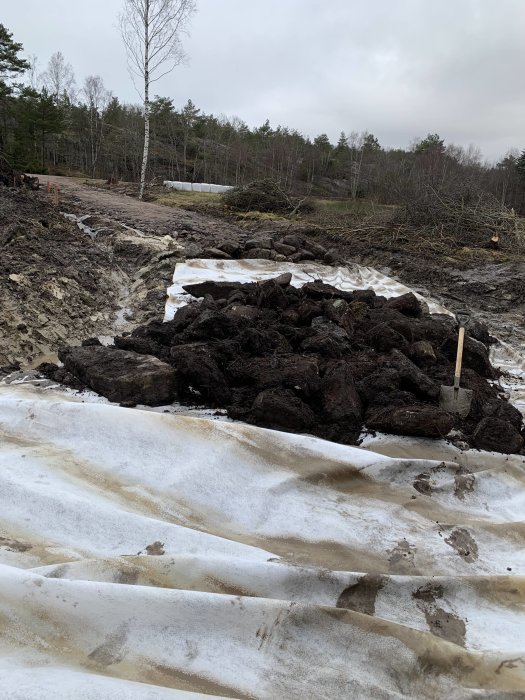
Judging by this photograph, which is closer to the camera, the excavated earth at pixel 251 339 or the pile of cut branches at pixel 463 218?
the excavated earth at pixel 251 339

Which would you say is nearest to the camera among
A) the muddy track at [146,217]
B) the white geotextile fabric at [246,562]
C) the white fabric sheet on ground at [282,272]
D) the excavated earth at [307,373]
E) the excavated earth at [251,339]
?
the white geotextile fabric at [246,562]

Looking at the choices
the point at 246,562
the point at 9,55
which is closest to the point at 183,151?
the point at 9,55

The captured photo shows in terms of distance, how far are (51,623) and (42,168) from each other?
32.6 meters

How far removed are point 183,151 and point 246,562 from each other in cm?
4585

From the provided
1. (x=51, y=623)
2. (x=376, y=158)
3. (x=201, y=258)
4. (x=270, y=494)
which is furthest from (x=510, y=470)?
(x=376, y=158)

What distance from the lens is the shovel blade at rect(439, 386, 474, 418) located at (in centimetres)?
363

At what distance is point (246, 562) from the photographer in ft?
6.29

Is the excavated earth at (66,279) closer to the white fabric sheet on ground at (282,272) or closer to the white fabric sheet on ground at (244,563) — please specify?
the white fabric sheet on ground at (282,272)

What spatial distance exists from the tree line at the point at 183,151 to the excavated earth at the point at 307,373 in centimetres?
3145

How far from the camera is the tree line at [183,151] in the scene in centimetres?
3372

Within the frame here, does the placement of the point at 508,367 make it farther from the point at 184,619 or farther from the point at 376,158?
the point at 376,158

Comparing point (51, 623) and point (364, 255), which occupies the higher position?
point (364, 255)

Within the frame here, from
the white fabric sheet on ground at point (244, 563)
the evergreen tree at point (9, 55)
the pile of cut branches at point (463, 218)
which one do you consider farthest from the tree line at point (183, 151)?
the white fabric sheet on ground at point (244, 563)

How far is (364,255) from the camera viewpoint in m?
11.2
